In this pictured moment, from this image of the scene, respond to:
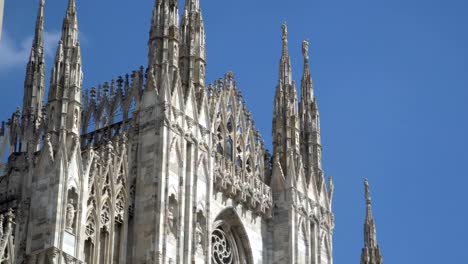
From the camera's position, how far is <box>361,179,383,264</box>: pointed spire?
126 feet

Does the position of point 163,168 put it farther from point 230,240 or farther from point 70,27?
point 230,240

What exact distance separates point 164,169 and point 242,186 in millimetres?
5996

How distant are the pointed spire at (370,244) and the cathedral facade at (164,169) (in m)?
0.06

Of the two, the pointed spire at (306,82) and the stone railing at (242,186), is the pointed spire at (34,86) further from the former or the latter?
the pointed spire at (306,82)

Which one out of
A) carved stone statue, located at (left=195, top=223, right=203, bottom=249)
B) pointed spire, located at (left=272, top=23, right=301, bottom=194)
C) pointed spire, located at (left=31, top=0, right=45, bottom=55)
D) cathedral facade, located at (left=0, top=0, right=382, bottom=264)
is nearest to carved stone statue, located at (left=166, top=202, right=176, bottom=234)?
cathedral facade, located at (left=0, top=0, right=382, bottom=264)

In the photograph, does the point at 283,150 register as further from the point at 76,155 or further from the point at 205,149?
the point at 76,155

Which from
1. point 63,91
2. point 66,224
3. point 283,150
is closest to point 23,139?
point 63,91

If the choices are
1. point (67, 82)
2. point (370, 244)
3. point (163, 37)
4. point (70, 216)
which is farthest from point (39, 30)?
point (370, 244)

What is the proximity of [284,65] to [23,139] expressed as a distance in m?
12.7

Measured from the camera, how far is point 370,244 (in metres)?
39.0

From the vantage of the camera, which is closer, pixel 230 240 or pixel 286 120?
pixel 230 240

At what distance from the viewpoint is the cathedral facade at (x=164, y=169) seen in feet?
84.4

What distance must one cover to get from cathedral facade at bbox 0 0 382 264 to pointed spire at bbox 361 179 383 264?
64mm

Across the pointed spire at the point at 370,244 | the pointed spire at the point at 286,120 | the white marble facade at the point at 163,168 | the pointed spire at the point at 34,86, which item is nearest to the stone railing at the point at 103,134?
the white marble facade at the point at 163,168
